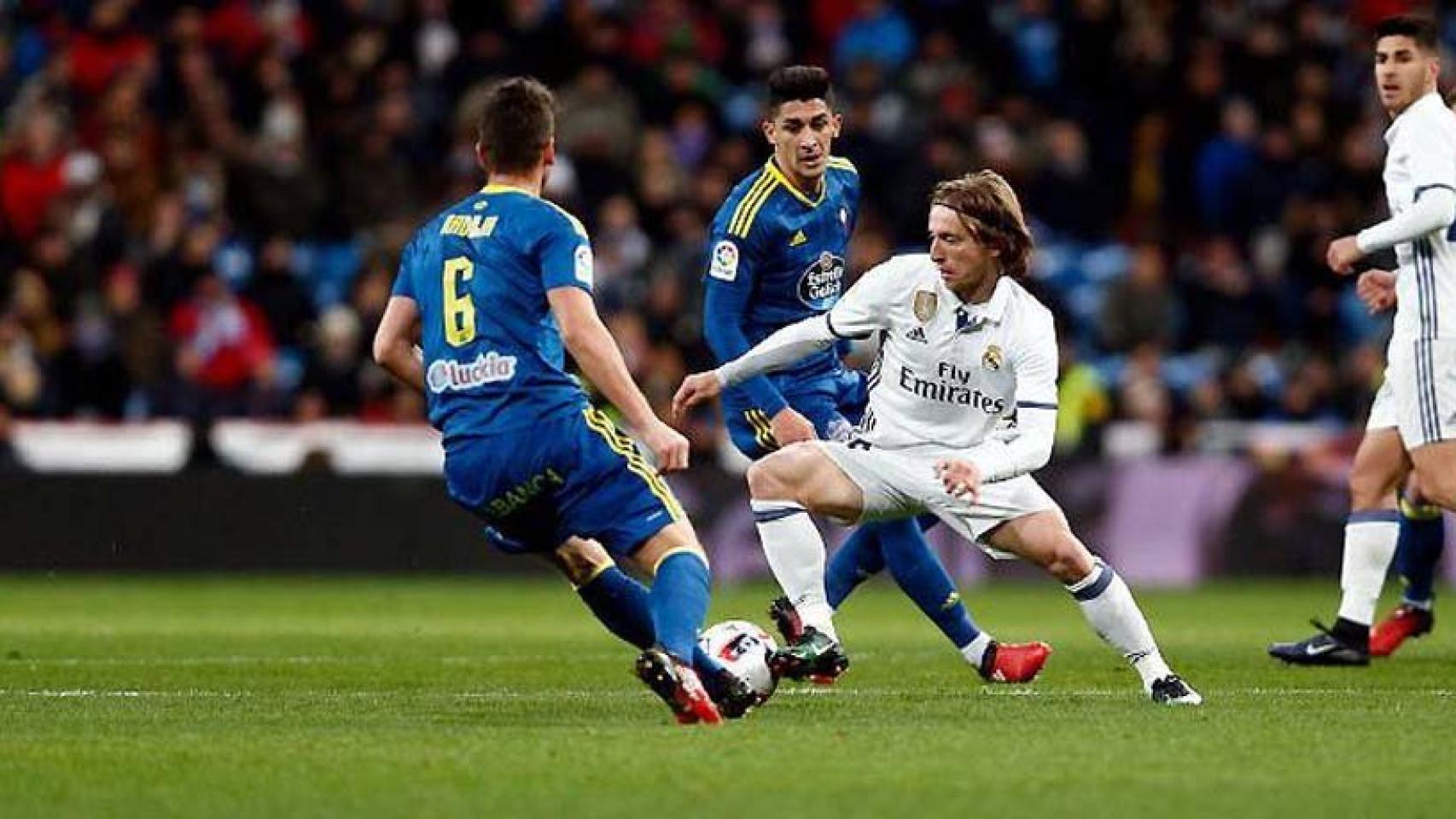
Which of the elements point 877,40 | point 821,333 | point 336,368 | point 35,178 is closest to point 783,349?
point 821,333

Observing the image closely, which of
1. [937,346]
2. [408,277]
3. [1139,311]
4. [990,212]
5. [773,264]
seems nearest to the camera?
[408,277]

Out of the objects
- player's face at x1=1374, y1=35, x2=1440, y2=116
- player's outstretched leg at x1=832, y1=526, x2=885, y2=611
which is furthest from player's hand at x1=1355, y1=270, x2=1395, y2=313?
player's outstretched leg at x1=832, y1=526, x2=885, y2=611

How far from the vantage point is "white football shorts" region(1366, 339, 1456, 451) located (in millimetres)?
10766

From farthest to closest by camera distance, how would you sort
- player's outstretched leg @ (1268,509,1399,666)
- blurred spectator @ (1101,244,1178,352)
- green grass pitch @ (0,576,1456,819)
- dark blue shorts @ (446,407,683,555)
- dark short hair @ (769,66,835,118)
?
blurred spectator @ (1101,244,1178,352) → player's outstretched leg @ (1268,509,1399,666) → dark short hair @ (769,66,835,118) → dark blue shorts @ (446,407,683,555) → green grass pitch @ (0,576,1456,819)

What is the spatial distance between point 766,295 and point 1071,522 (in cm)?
813

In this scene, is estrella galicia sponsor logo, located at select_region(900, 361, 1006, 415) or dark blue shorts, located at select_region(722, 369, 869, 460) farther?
dark blue shorts, located at select_region(722, 369, 869, 460)

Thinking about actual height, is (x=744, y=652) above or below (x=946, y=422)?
below

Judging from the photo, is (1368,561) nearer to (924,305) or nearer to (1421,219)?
(1421,219)

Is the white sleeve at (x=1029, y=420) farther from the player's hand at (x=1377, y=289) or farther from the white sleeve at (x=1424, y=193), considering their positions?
the player's hand at (x=1377, y=289)

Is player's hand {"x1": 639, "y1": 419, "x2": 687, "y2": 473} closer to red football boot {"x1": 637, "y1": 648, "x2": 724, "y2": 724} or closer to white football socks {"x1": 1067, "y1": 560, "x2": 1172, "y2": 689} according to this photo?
red football boot {"x1": 637, "y1": 648, "x2": 724, "y2": 724}

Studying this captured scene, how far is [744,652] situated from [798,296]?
2449 mm

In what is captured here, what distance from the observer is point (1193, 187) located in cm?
2319

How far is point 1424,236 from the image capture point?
35.6 ft

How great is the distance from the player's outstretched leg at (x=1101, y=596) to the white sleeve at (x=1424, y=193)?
5.73 ft
